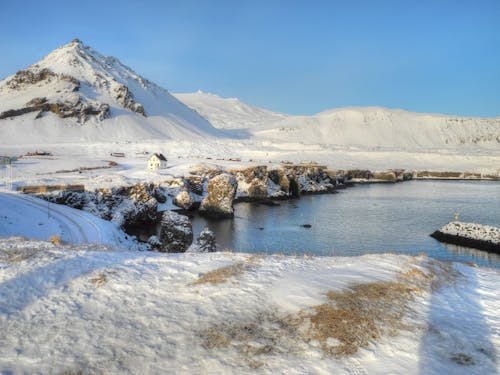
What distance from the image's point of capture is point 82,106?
380ft

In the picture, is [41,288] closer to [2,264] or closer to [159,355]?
[2,264]

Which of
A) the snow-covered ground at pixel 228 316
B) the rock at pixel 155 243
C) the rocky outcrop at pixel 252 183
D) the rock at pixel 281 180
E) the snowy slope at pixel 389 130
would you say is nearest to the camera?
the snow-covered ground at pixel 228 316

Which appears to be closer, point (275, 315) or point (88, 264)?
point (275, 315)

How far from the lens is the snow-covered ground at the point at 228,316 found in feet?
17.4

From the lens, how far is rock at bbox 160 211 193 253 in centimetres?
2525

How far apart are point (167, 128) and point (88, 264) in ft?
432

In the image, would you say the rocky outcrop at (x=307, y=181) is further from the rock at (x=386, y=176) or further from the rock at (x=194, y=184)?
the rock at (x=386, y=176)

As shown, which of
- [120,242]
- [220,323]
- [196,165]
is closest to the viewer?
[220,323]

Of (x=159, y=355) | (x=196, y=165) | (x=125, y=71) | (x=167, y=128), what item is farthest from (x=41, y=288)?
(x=125, y=71)

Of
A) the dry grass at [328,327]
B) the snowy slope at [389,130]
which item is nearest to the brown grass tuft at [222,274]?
the dry grass at [328,327]

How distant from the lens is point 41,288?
7.37m

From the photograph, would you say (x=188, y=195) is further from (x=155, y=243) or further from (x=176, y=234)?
(x=176, y=234)

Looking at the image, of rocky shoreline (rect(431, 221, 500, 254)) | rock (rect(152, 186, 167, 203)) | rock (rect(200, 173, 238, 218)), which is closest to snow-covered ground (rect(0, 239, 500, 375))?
rocky shoreline (rect(431, 221, 500, 254))

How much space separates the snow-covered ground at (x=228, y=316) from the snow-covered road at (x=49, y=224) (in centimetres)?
1414
